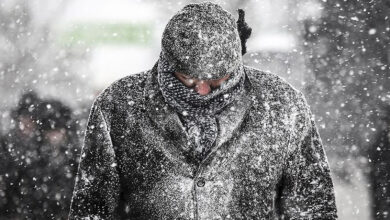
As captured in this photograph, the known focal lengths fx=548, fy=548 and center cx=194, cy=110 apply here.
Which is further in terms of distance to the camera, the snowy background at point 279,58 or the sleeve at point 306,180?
the snowy background at point 279,58

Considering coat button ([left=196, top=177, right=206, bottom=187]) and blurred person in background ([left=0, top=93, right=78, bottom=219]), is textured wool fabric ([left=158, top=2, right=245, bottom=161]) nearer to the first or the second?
coat button ([left=196, top=177, right=206, bottom=187])

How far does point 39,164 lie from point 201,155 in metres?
7.40

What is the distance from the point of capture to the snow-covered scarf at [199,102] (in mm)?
2309

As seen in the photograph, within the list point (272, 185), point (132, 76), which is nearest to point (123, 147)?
point (132, 76)

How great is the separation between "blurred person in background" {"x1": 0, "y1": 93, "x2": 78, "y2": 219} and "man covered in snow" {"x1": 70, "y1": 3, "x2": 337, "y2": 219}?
677 centimetres

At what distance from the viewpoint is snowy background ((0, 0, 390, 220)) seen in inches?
310

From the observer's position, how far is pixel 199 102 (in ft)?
7.61

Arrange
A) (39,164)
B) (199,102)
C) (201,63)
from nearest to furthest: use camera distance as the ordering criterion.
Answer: (201,63)
(199,102)
(39,164)

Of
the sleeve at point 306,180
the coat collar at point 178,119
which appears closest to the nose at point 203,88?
the coat collar at point 178,119

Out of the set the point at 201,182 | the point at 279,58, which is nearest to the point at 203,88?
the point at 201,182

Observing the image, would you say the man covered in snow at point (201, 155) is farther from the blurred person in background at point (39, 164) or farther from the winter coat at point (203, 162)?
the blurred person in background at point (39, 164)

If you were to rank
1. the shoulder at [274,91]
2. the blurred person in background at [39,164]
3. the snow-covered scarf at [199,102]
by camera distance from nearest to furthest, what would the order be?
the snow-covered scarf at [199,102], the shoulder at [274,91], the blurred person in background at [39,164]

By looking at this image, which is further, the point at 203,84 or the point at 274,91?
the point at 274,91

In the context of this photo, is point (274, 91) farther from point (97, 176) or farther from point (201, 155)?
point (97, 176)
